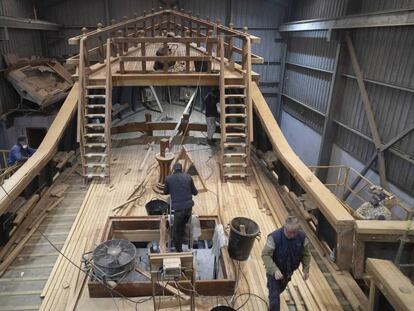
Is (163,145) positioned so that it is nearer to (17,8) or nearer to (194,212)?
(194,212)

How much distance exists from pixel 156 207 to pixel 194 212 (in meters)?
0.68

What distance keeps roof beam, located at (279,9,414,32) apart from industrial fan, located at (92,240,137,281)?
25.4ft

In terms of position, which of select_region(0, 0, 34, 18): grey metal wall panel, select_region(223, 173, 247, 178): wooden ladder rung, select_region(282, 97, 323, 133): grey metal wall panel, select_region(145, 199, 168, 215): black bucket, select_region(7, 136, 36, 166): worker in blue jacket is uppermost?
select_region(0, 0, 34, 18): grey metal wall panel

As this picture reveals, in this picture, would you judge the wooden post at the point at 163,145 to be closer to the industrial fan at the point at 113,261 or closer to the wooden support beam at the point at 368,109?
the industrial fan at the point at 113,261

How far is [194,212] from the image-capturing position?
18.9 ft

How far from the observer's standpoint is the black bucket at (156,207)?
5535 mm

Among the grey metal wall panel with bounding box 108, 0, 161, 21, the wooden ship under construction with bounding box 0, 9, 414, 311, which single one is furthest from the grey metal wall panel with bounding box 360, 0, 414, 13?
the grey metal wall panel with bounding box 108, 0, 161, 21

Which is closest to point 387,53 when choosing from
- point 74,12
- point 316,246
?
point 316,246

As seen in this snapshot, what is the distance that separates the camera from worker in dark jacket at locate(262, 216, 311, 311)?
133 inches

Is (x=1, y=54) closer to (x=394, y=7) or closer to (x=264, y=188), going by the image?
(x=264, y=188)

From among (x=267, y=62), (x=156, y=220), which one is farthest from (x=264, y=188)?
(x=267, y=62)

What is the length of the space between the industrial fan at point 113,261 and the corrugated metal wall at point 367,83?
725cm

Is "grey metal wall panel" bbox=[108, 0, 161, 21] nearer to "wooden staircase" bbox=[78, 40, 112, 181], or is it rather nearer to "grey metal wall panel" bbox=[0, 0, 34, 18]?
"grey metal wall panel" bbox=[0, 0, 34, 18]

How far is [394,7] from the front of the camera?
8719 mm
